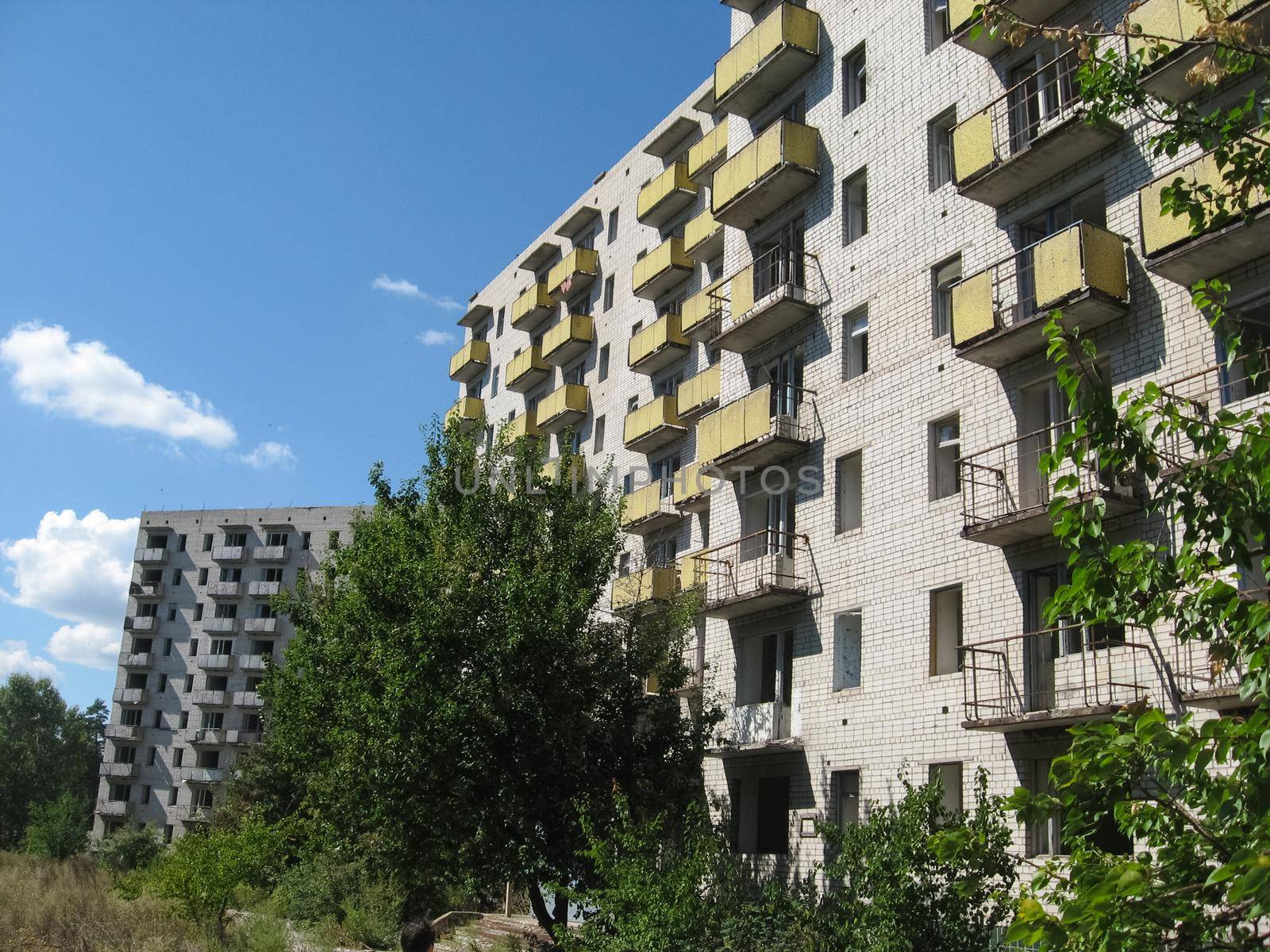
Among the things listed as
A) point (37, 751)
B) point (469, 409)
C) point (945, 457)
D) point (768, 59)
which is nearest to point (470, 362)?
point (469, 409)

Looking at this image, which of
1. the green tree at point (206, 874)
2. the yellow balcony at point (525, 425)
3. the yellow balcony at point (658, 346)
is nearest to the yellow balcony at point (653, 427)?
the yellow balcony at point (658, 346)

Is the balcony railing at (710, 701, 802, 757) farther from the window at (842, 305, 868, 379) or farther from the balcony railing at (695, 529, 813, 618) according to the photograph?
the window at (842, 305, 868, 379)

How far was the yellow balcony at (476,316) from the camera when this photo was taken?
4897 centimetres

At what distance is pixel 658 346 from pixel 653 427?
8.23ft

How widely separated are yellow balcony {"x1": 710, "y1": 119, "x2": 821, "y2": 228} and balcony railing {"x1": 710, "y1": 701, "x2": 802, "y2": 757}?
10.8 m

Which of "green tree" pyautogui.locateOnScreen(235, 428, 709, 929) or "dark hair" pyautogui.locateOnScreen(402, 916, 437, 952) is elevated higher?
"green tree" pyautogui.locateOnScreen(235, 428, 709, 929)

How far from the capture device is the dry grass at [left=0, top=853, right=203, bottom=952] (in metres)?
22.1

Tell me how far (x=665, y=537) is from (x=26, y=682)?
296 ft

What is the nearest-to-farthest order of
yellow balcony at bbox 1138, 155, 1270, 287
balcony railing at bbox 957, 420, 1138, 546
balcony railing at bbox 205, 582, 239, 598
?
1. yellow balcony at bbox 1138, 155, 1270, 287
2. balcony railing at bbox 957, 420, 1138, 546
3. balcony railing at bbox 205, 582, 239, 598

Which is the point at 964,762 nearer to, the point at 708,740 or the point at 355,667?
the point at 708,740

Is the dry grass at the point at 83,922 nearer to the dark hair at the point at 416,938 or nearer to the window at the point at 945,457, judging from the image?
the dark hair at the point at 416,938

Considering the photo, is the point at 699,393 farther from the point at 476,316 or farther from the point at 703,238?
the point at 476,316

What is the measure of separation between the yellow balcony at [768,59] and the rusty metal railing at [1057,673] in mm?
13874

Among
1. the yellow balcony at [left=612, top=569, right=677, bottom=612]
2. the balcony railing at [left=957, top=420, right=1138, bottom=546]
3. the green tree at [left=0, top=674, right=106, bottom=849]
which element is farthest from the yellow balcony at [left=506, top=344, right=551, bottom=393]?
the green tree at [left=0, top=674, right=106, bottom=849]
